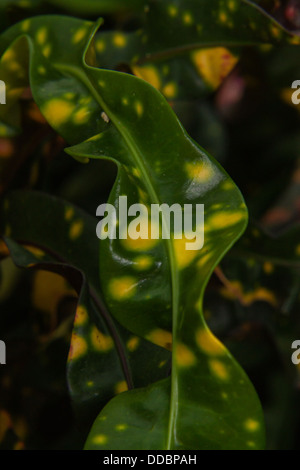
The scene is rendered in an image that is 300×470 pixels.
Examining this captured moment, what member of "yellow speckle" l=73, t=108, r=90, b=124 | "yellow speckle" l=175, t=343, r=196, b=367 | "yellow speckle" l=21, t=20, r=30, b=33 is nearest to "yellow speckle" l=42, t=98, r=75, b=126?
"yellow speckle" l=73, t=108, r=90, b=124

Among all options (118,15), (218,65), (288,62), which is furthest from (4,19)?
(288,62)

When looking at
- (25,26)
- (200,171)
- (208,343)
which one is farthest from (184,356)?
(25,26)

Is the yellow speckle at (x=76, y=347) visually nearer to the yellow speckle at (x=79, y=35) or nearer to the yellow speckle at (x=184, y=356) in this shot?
the yellow speckle at (x=184, y=356)

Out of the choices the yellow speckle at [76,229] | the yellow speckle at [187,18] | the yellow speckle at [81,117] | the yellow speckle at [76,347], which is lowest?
the yellow speckle at [76,347]

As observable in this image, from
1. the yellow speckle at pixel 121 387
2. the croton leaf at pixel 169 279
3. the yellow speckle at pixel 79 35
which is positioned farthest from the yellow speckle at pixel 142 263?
the yellow speckle at pixel 79 35

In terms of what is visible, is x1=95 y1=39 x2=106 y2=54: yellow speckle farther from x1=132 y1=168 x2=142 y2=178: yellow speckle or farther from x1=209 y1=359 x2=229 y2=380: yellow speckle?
x1=209 y1=359 x2=229 y2=380: yellow speckle
